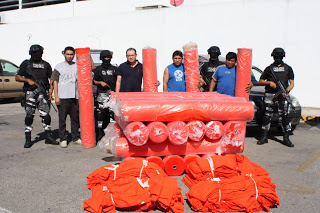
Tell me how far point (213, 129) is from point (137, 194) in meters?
1.79

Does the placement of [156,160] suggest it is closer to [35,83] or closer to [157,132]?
[157,132]

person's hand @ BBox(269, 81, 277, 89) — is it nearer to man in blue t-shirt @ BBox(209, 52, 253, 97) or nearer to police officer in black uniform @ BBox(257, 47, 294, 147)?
police officer in black uniform @ BBox(257, 47, 294, 147)

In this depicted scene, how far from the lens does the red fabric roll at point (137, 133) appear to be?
4.92 m

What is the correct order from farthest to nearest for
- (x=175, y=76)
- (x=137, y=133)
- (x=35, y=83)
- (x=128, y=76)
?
1. (x=128, y=76)
2. (x=175, y=76)
3. (x=35, y=83)
4. (x=137, y=133)

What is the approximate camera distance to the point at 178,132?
507 cm

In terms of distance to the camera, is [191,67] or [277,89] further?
[277,89]

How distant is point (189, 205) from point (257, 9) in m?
9.80

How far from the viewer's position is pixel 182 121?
17.0ft

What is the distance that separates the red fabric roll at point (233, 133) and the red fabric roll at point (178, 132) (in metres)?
0.68

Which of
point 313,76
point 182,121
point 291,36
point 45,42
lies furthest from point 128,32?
point 182,121

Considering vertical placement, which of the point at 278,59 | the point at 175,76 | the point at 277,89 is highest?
the point at 278,59

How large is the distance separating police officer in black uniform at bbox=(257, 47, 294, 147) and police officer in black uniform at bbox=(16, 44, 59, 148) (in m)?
4.51

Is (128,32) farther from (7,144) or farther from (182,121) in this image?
(182,121)

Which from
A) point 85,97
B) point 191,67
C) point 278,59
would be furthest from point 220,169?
point 278,59
